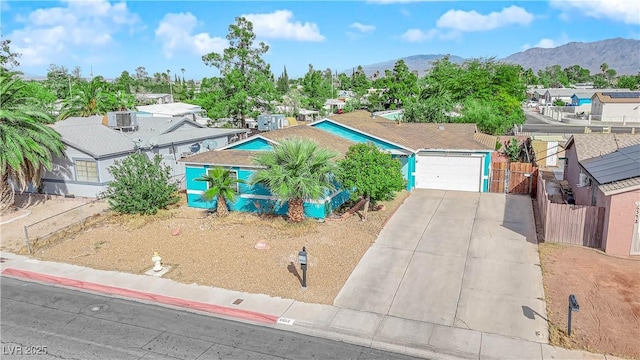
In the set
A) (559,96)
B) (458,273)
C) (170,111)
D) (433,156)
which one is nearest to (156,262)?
(458,273)

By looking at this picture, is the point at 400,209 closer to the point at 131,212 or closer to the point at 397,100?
the point at 131,212

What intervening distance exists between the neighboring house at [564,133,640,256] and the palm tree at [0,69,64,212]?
2317cm

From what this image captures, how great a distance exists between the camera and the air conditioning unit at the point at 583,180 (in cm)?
1896

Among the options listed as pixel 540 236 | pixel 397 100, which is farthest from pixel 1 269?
pixel 397 100

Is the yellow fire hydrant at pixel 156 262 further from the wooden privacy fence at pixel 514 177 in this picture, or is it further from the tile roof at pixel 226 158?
the wooden privacy fence at pixel 514 177

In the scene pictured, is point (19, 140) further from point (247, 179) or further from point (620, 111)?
point (620, 111)

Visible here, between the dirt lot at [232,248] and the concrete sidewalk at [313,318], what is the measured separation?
1.76ft

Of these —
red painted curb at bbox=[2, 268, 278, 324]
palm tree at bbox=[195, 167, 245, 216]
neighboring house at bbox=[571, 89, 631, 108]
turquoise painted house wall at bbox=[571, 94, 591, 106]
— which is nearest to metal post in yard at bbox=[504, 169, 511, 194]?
palm tree at bbox=[195, 167, 245, 216]

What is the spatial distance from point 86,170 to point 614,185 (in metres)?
23.5

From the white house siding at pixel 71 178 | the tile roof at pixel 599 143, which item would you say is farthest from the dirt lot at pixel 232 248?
the tile roof at pixel 599 143

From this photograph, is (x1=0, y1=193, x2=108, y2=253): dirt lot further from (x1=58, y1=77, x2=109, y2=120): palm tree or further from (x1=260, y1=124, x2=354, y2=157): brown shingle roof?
(x1=58, y1=77, x2=109, y2=120): palm tree

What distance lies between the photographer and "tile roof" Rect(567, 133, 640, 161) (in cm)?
2019

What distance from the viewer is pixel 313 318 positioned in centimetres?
1129

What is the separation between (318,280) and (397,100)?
50.2m
